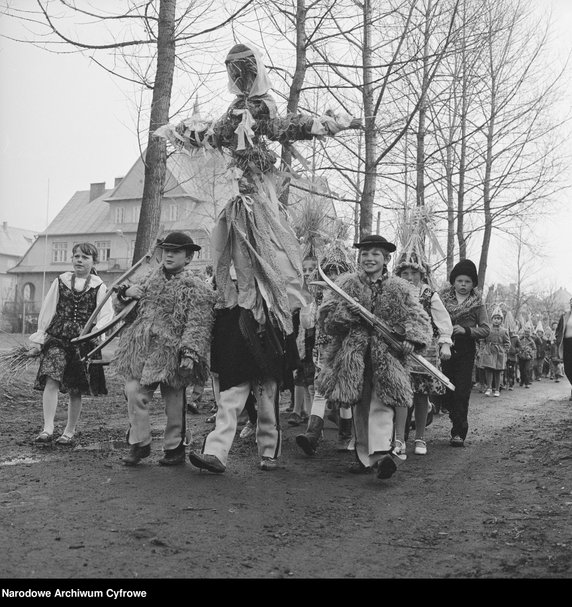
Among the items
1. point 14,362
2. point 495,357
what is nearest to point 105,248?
point 495,357

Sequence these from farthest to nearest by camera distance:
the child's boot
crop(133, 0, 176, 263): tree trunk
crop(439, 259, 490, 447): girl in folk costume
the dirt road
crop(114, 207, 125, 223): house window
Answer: crop(114, 207, 125, 223): house window < crop(133, 0, 176, 263): tree trunk < crop(439, 259, 490, 447): girl in folk costume < the child's boot < the dirt road

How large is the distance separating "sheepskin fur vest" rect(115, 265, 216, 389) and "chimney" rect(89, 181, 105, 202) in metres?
59.6

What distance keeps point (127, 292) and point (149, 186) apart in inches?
160

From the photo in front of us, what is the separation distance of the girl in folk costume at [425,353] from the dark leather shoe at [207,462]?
223 cm

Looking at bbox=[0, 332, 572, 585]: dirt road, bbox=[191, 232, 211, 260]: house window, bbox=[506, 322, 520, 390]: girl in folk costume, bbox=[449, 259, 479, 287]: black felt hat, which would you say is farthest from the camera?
bbox=[506, 322, 520, 390]: girl in folk costume

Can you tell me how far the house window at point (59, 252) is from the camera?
61384 mm

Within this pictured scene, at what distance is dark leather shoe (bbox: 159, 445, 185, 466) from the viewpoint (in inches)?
240

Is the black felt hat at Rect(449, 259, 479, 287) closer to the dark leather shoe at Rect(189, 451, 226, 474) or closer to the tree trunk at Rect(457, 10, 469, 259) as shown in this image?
the dark leather shoe at Rect(189, 451, 226, 474)

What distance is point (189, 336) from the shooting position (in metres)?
5.85

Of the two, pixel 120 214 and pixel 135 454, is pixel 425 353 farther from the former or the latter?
pixel 120 214

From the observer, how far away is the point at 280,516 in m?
4.68

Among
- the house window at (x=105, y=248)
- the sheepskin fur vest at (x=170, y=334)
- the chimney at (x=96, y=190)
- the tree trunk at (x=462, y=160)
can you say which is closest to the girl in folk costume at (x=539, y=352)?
the tree trunk at (x=462, y=160)

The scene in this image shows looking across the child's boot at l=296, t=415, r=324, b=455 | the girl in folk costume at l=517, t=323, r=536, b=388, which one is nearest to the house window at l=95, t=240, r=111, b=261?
the girl in folk costume at l=517, t=323, r=536, b=388
